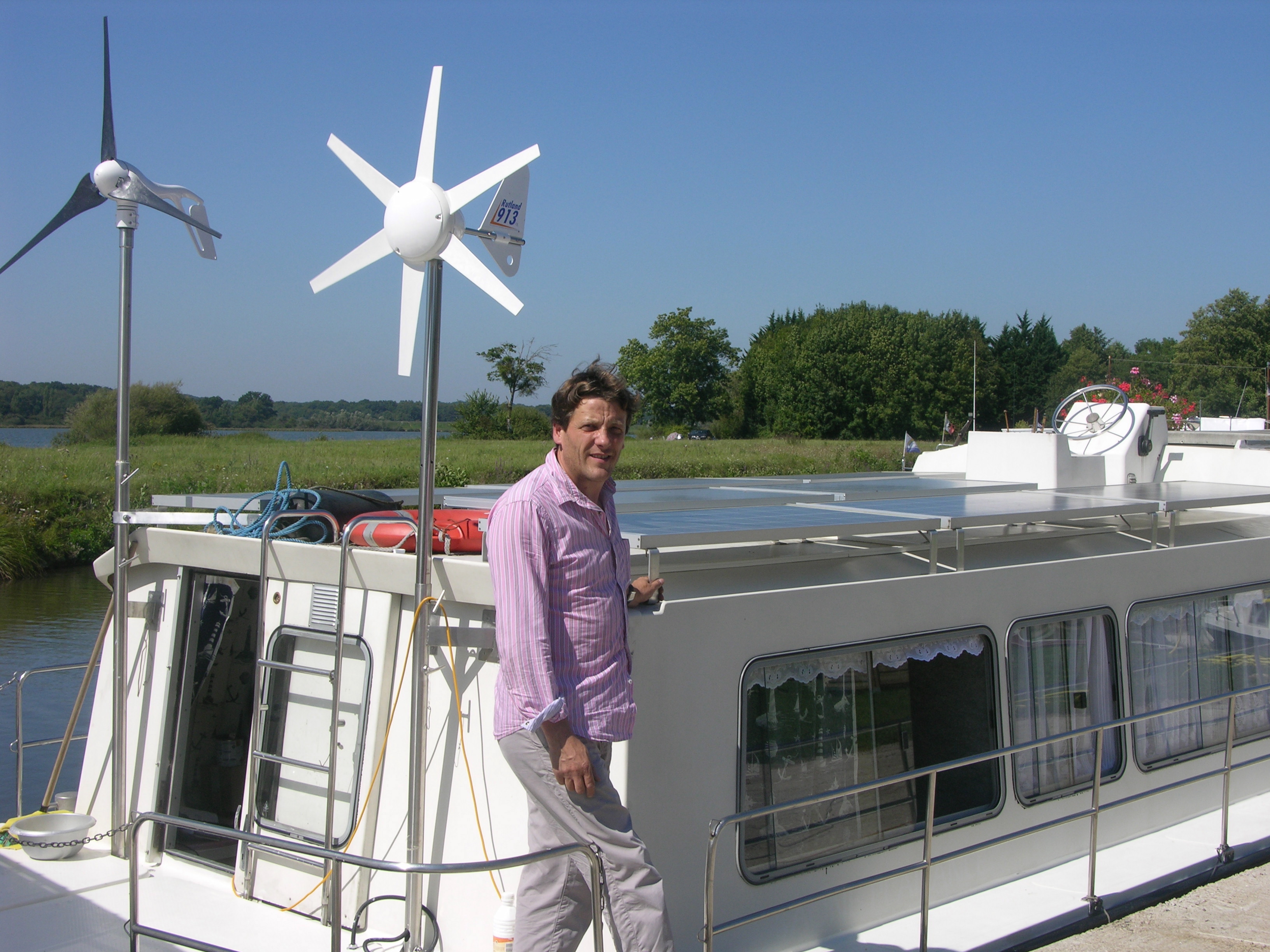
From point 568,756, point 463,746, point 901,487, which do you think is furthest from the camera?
point 901,487

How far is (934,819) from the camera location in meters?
4.11

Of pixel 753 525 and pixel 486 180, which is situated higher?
pixel 486 180

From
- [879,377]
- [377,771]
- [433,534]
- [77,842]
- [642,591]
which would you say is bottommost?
[77,842]

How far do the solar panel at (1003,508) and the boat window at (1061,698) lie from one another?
0.48m

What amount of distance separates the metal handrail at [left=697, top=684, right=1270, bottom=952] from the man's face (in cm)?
108

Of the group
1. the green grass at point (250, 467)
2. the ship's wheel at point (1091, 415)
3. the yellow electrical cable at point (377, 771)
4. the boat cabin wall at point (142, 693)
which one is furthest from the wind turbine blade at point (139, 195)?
the green grass at point (250, 467)

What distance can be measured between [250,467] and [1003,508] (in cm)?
2940

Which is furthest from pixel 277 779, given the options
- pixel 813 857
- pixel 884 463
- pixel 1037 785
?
pixel 884 463

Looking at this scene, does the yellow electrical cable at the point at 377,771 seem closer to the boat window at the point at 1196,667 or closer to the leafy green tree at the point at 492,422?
the boat window at the point at 1196,667

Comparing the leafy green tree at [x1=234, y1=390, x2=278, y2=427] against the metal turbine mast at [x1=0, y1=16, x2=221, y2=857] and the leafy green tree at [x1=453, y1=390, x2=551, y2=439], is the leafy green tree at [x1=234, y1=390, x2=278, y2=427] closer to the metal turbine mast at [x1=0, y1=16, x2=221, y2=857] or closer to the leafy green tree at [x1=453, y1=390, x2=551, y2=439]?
the leafy green tree at [x1=453, y1=390, x2=551, y2=439]

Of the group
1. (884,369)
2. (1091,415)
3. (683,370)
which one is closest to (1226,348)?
(884,369)

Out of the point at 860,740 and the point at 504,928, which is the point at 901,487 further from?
the point at 504,928

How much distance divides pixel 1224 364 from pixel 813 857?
199ft

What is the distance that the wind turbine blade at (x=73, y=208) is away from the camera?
4730 millimetres
